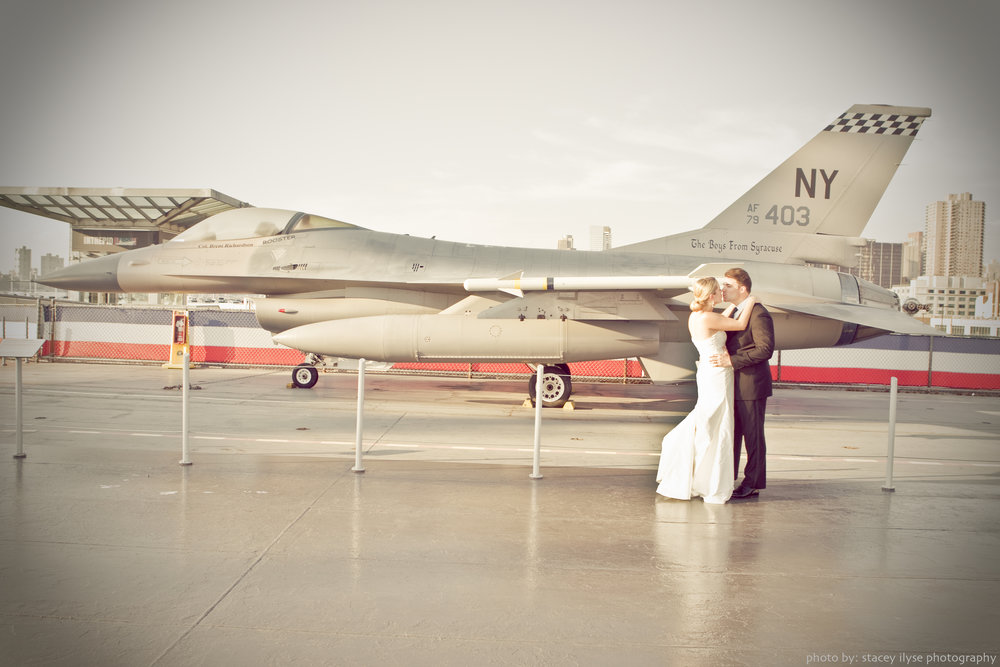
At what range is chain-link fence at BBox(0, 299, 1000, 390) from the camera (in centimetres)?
1688

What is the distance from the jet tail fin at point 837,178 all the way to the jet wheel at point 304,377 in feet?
28.8

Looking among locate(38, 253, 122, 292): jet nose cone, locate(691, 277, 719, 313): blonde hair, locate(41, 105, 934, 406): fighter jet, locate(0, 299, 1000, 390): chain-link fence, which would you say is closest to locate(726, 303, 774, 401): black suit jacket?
locate(691, 277, 719, 313): blonde hair

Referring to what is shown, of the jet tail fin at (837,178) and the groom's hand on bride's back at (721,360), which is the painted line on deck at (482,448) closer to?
the groom's hand on bride's back at (721,360)

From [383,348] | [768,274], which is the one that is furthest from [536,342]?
[768,274]

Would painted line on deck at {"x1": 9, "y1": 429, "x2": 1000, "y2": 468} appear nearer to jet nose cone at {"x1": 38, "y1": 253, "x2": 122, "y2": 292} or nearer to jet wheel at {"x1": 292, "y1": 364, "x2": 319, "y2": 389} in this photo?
jet nose cone at {"x1": 38, "y1": 253, "x2": 122, "y2": 292}

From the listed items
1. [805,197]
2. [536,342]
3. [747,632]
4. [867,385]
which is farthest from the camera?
[867,385]

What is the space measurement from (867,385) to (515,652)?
55.4ft

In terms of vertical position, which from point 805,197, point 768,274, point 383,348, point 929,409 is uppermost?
point 805,197

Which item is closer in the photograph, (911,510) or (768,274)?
(911,510)

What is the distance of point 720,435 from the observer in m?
5.47

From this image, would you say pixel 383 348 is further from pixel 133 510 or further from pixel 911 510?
pixel 911 510

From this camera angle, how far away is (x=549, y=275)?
11477mm

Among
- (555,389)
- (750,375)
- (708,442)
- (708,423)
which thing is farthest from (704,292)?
(555,389)

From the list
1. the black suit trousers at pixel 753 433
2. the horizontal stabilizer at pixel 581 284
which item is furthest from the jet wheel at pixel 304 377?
the black suit trousers at pixel 753 433
